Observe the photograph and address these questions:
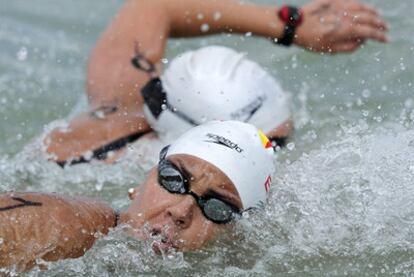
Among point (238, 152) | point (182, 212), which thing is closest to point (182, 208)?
point (182, 212)

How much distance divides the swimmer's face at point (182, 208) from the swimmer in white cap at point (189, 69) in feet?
2.50

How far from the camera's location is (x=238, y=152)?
3.53 meters

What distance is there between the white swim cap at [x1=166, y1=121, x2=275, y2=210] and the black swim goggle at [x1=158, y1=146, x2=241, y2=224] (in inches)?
3.2

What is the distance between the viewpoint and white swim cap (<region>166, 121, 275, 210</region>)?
11.4ft

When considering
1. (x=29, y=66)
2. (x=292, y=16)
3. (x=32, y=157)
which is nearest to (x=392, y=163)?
(x=292, y=16)

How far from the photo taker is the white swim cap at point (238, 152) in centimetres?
348

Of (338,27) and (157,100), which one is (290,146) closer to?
(157,100)

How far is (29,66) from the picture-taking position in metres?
6.10

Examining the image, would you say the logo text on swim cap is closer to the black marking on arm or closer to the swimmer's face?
the swimmer's face

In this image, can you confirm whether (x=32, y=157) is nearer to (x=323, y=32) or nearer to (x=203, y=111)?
(x=203, y=111)

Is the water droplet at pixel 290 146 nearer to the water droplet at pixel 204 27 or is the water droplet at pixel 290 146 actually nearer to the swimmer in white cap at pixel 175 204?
the swimmer in white cap at pixel 175 204

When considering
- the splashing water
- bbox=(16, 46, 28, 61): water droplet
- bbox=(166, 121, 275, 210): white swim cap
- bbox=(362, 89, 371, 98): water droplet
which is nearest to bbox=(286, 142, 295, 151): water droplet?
the splashing water

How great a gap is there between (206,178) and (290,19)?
159 centimetres

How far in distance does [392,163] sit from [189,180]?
0.87m
